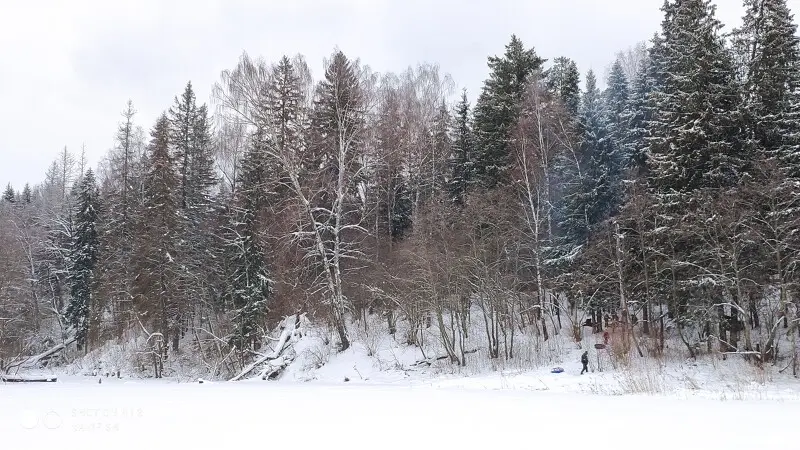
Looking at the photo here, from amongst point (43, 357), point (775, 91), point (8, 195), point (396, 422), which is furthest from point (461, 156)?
point (8, 195)

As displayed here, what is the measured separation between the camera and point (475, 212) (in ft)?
74.1

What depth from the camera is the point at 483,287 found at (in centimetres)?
2236

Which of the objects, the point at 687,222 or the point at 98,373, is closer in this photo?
the point at 687,222

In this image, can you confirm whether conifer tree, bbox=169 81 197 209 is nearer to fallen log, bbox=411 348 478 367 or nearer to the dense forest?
the dense forest

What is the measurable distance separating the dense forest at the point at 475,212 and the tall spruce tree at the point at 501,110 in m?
0.14

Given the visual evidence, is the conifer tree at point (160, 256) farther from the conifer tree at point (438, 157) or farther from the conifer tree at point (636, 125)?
the conifer tree at point (636, 125)

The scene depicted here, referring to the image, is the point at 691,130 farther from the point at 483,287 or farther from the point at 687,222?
the point at 483,287

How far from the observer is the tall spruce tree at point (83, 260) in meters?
36.9

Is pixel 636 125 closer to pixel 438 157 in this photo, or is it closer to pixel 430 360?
pixel 438 157

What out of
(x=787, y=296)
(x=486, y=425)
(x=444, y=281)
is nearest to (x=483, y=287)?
(x=444, y=281)

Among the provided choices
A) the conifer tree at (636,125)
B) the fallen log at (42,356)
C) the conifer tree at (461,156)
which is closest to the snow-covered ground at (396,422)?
the conifer tree at (636,125)

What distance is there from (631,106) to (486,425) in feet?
86.6

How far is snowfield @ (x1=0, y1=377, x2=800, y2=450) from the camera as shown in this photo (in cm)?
498

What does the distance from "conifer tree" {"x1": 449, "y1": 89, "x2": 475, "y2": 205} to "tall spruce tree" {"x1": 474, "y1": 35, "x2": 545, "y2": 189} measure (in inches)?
57.3
